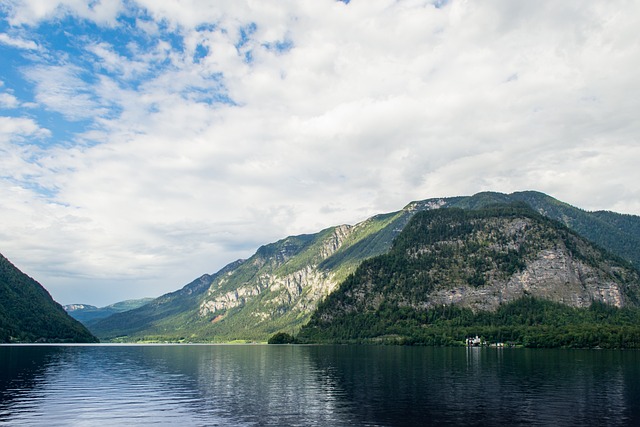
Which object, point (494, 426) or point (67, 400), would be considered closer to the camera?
point (494, 426)

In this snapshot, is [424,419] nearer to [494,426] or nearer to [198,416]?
[494,426]

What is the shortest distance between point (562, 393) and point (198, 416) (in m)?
60.6

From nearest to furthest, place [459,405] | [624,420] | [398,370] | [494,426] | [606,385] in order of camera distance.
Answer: [494,426], [624,420], [459,405], [606,385], [398,370]

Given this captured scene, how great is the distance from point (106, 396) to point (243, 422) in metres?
36.8

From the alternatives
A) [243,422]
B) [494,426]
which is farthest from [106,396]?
[494,426]

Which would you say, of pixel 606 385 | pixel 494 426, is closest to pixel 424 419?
pixel 494 426

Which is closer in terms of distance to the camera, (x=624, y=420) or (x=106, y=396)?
(x=624, y=420)

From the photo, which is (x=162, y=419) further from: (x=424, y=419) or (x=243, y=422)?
(x=424, y=419)

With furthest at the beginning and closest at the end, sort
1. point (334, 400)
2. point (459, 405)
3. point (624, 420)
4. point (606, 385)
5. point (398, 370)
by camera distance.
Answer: point (398, 370), point (606, 385), point (334, 400), point (459, 405), point (624, 420)

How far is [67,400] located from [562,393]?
8148 cm

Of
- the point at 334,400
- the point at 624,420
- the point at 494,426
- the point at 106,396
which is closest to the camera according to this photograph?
the point at 494,426

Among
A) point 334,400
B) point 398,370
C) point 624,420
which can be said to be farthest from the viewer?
point 398,370

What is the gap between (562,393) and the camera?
276ft

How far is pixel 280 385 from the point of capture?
97.9 meters
